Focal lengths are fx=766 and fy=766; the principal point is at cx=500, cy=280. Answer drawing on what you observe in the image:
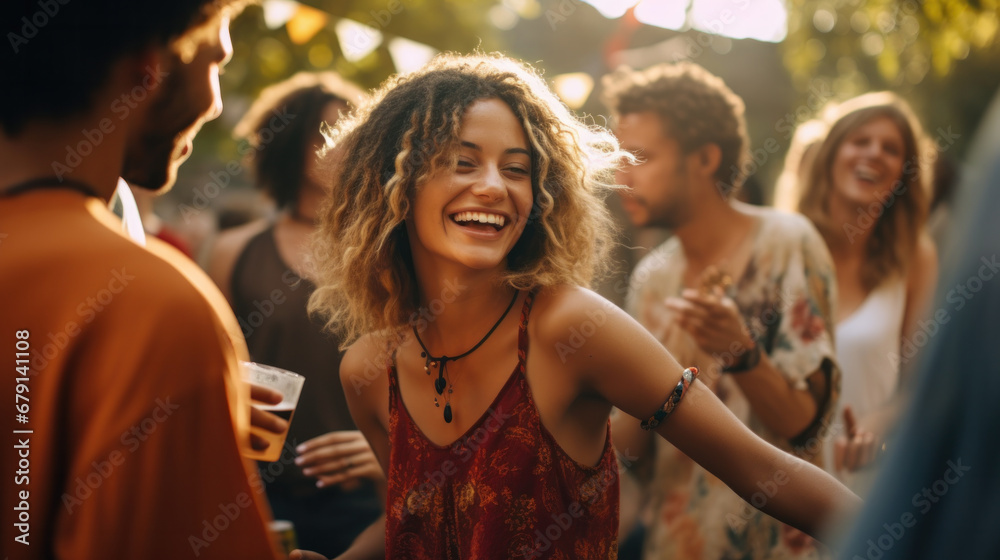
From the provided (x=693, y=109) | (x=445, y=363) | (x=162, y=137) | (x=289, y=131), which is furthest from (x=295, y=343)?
(x=162, y=137)

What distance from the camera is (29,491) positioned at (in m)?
1.04

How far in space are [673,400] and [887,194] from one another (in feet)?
9.24

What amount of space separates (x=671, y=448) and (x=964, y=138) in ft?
35.0

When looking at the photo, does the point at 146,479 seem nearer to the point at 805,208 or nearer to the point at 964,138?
the point at 805,208

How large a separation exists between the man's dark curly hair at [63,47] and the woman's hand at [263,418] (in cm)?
95

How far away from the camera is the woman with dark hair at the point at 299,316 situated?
2.98m

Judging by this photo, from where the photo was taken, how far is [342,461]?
2.78m

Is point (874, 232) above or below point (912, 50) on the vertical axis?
below

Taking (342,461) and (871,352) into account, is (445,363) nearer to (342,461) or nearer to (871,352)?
(342,461)

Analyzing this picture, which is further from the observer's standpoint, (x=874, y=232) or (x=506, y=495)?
(x=874, y=232)

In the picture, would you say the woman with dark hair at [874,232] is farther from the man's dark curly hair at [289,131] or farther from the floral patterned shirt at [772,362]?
the man's dark curly hair at [289,131]

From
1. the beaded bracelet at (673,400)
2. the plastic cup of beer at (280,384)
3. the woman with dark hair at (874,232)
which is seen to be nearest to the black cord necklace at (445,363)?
the plastic cup of beer at (280,384)

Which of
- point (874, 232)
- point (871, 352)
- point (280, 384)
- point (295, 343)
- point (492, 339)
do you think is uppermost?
point (874, 232)

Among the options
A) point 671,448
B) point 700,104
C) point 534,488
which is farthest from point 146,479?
point 700,104
